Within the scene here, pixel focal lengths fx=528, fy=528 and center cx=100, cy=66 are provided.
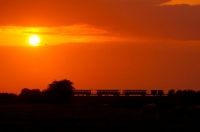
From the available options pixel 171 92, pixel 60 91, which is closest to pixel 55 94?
pixel 60 91

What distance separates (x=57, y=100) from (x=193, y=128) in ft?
188

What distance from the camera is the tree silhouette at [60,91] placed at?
87.9 metres

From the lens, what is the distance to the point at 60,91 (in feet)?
291

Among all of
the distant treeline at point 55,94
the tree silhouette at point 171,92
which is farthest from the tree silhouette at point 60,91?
the tree silhouette at point 171,92

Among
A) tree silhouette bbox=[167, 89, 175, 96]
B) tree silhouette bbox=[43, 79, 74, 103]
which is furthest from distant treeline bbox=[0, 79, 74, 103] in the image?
tree silhouette bbox=[167, 89, 175, 96]

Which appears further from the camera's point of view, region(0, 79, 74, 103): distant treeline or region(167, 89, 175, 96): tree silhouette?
region(167, 89, 175, 96): tree silhouette

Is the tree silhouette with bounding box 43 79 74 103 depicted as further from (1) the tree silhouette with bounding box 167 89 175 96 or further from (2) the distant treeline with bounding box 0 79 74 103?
(1) the tree silhouette with bounding box 167 89 175 96

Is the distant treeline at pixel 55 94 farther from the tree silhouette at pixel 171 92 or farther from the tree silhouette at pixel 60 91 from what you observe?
the tree silhouette at pixel 171 92

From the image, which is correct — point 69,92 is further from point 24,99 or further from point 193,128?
point 193,128

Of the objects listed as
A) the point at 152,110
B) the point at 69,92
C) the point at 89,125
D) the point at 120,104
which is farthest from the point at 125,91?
the point at 89,125

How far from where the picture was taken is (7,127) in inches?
1292

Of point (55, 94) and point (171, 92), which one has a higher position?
point (171, 92)

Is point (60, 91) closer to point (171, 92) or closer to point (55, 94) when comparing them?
point (55, 94)

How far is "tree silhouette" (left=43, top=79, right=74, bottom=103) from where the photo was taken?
289ft
